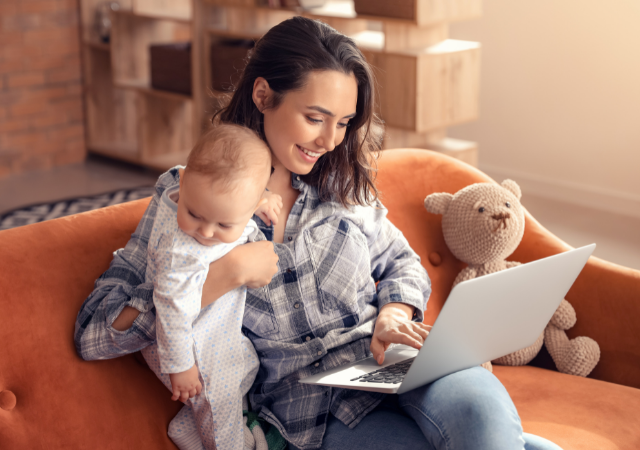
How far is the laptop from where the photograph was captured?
→ 102 cm

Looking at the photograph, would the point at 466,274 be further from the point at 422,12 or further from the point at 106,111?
the point at 106,111

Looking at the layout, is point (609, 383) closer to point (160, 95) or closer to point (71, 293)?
point (71, 293)

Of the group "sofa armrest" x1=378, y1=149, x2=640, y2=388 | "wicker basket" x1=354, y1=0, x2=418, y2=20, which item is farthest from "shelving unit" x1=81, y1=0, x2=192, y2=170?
"sofa armrest" x1=378, y1=149, x2=640, y2=388

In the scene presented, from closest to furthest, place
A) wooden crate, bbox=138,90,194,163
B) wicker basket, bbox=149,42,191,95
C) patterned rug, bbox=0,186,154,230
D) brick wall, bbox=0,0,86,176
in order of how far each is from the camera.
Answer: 1. patterned rug, bbox=0,186,154,230
2. wicker basket, bbox=149,42,191,95
3. brick wall, bbox=0,0,86,176
4. wooden crate, bbox=138,90,194,163

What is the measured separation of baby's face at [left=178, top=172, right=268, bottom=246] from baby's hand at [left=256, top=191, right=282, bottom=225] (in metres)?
0.16

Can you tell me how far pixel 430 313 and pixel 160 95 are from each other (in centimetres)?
309

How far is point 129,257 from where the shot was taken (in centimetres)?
117

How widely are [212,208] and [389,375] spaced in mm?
427

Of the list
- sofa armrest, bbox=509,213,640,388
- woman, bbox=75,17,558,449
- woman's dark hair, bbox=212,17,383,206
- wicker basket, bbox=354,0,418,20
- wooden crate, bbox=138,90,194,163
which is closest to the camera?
woman, bbox=75,17,558,449

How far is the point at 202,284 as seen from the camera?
1.08 meters

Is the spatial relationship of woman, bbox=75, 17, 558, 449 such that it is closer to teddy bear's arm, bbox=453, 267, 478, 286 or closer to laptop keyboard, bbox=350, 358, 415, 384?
laptop keyboard, bbox=350, 358, 415, 384

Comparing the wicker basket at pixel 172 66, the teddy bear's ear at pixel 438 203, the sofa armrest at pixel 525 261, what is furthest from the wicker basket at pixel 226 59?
the teddy bear's ear at pixel 438 203

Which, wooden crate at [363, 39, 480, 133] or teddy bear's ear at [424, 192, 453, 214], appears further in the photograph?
wooden crate at [363, 39, 480, 133]

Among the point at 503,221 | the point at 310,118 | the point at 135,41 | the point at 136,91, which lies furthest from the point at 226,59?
the point at 310,118
